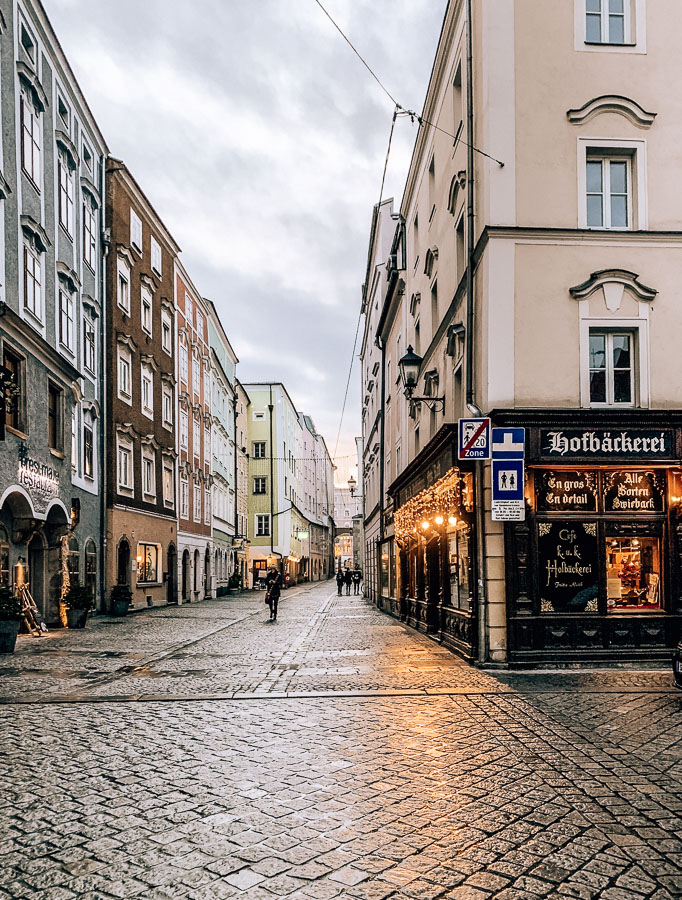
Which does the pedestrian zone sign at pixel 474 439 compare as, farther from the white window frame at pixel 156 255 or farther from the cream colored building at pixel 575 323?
the white window frame at pixel 156 255

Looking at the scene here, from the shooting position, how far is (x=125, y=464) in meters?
32.5

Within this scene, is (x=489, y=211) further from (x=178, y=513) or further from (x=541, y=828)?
(x=178, y=513)

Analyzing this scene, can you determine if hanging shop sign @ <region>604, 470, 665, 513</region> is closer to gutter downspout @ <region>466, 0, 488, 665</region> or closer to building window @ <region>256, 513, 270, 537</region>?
gutter downspout @ <region>466, 0, 488, 665</region>

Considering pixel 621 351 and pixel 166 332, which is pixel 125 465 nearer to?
pixel 166 332

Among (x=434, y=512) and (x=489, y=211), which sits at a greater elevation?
(x=489, y=211)

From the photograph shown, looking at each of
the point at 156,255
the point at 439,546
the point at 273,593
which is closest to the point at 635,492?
the point at 439,546

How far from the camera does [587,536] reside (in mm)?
14148

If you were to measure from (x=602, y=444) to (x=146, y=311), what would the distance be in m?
26.4

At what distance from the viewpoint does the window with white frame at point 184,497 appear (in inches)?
1679

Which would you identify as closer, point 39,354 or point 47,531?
point 39,354

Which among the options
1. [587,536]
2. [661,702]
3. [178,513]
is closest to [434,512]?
[587,536]

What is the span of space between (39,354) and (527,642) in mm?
14454

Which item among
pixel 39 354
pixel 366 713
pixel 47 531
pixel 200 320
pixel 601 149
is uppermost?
pixel 200 320

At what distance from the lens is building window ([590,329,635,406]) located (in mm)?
14203
